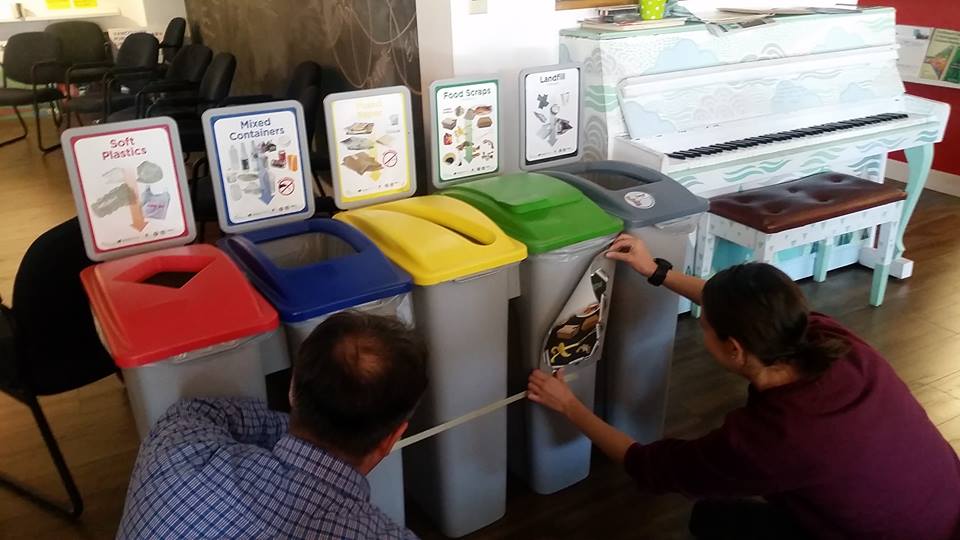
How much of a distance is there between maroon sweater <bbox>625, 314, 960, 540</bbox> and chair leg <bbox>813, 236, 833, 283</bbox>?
2040 mm

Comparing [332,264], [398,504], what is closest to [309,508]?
[332,264]

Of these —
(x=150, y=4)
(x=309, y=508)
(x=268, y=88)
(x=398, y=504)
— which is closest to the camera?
(x=309, y=508)

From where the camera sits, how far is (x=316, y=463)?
1.07 metres

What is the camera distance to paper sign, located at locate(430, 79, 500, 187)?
6.89 ft

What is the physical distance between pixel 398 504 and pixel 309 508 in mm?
843

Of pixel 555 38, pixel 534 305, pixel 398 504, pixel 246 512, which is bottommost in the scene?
pixel 398 504

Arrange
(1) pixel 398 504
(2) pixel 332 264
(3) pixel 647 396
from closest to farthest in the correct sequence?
(2) pixel 332 264
(1) pixel 398 504
(3) pixel 647 396

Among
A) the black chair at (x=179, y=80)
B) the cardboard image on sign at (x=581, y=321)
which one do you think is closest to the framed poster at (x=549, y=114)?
the cardboard image on sign at (x=581, y=321)

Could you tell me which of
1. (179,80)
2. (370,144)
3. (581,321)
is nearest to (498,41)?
(370,144)

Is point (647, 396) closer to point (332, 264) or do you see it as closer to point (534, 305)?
point (534, 305)

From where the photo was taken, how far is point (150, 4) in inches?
276

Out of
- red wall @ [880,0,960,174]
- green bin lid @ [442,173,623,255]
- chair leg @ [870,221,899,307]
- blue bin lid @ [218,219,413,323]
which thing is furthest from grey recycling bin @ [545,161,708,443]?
red wall @ [880,0,960,174]

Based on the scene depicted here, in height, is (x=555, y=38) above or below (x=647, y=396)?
above

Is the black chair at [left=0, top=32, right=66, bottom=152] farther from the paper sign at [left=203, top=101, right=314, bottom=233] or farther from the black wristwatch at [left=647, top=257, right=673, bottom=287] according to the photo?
the black wristwatch at [left=647, top=257, right=673, bottom=287]
